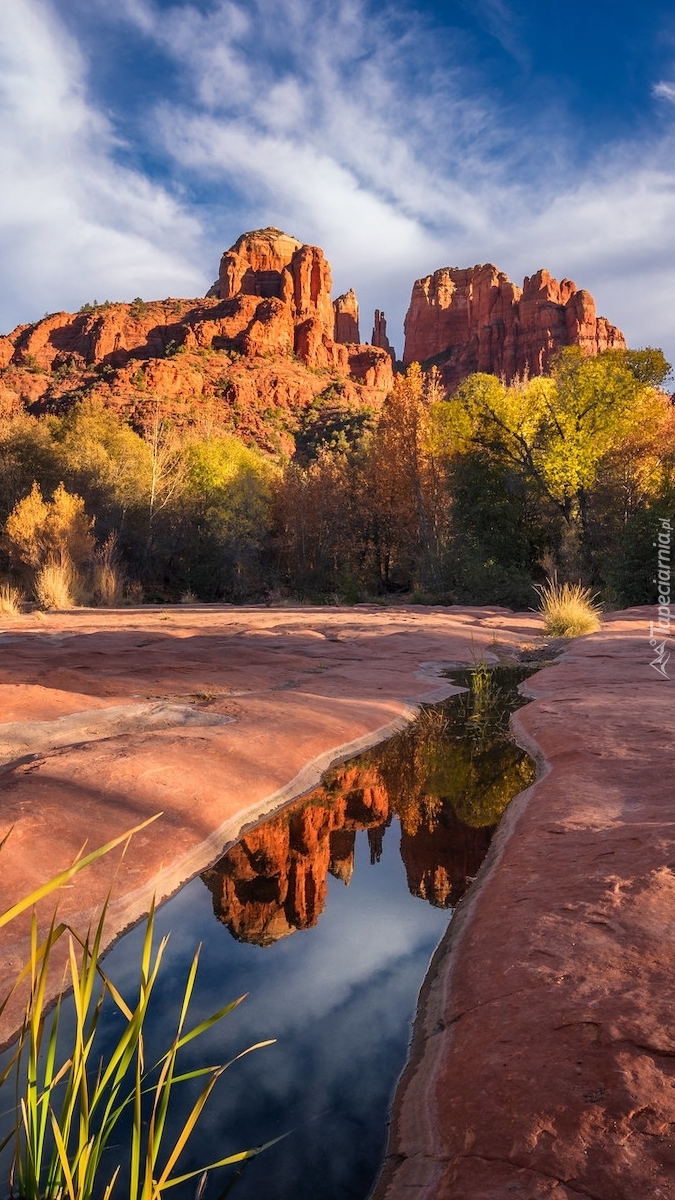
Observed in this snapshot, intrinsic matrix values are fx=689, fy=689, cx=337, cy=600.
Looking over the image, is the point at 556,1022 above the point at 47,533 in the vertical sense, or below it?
below

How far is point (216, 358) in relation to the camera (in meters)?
79.8

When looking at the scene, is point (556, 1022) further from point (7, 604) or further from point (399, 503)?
point (399, 503)

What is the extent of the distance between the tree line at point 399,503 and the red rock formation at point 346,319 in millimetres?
92323

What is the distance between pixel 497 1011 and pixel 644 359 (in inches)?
858

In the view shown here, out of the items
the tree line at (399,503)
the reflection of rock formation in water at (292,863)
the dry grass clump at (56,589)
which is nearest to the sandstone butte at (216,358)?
the tree line at (399,503)

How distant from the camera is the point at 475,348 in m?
110

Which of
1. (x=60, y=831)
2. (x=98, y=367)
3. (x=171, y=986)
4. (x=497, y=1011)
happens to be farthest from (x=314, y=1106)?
(x=98, y=367)

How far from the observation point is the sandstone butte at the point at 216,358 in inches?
2660

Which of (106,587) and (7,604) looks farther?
(106,587)

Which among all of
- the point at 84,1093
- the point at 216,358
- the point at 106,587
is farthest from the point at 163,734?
the point at 216,358

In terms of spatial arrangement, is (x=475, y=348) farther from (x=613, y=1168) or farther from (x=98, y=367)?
(x=613, y=1168)

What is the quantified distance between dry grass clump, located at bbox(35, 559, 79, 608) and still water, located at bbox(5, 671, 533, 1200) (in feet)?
44.0

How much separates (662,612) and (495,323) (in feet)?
352

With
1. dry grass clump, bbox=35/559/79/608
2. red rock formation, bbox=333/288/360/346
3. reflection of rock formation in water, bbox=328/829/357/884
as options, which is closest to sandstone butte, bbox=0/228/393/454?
red rock formation, bbox=333/288/360/346
